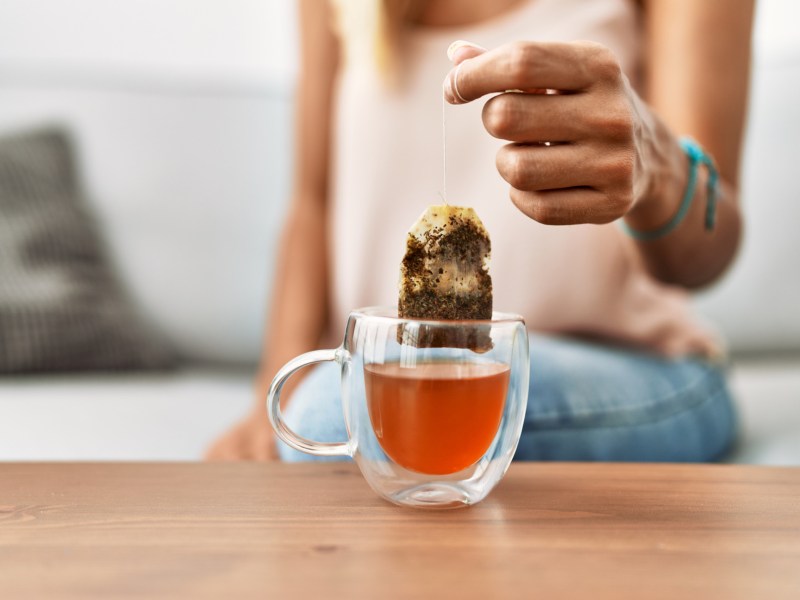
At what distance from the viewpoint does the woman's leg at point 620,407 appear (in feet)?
2.73

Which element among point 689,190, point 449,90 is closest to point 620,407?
point 689,190

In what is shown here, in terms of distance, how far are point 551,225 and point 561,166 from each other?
0.15 metres

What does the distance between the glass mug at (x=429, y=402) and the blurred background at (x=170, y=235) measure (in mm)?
736

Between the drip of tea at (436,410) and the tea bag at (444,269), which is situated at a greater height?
the tea bag at (444,269)

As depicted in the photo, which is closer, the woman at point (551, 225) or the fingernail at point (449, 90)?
the fingernail at point (449, 90)

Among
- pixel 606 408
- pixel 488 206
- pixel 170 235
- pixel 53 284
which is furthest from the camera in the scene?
pixel 170 235

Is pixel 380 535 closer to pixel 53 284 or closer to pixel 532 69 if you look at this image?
pixel 532 69

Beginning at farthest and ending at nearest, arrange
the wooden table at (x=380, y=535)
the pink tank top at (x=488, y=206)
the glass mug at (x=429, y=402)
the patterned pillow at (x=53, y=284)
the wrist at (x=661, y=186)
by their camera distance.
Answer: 1. the patterned pillow at (x=53, y=284)
2. the pink tank top at (x=488, y=206)
3. the wrist at (x=661, y=186)
4. the glass mug at (x=429, y=402)
5. the wooden table at (x=380, y=535)

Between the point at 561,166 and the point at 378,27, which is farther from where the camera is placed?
the point at 378,27

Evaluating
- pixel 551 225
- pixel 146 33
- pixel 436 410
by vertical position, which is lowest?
pixel 436 410

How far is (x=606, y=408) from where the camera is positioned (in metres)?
0.87

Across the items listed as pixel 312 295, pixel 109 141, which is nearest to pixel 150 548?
pixel 312 295

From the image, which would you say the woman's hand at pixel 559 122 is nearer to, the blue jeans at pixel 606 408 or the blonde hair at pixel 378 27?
the blue jeans at pixel 606 408

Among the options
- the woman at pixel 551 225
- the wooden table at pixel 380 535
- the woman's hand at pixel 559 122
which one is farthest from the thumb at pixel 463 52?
the wooden table at pixel 380 535
